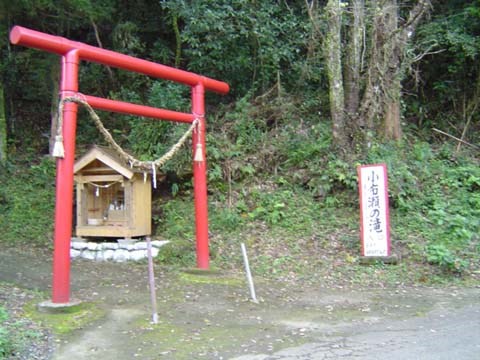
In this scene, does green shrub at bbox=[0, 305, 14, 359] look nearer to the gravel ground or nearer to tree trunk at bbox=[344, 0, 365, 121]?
the gravel ground

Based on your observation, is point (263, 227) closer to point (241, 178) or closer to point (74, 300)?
point (241, 178)

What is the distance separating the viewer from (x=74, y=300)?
627 centimetres

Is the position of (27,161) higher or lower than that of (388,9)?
lower

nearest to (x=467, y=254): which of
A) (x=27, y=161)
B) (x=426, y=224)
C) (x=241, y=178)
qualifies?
(x=426, y=224)

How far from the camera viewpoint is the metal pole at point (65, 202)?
6.06m

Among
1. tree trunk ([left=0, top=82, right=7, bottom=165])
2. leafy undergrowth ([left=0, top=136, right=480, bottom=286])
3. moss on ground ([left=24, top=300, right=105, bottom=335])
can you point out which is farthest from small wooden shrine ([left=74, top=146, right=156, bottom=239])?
tree trunk ([left=0, top=82, right=7, bottom=165])

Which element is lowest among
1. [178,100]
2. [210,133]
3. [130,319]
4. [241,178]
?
[130,319]

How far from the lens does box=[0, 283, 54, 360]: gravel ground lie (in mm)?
4508

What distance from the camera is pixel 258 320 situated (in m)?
5.89

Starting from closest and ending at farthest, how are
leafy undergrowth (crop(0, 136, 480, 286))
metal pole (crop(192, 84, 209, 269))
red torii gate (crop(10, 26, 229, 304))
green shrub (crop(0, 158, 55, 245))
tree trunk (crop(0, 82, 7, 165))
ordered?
red torii gate (crop(10, 26, 229, 304))
leafy undergrowth (crop(0, 136, 480, 286))
metal pole (crop(192, 84, 209, 269))
green shrub (crop(0, 158, 55, 245))
tree trunk (crop(0, 82, 7, 165))

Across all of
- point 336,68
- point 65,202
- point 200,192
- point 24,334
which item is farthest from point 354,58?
point 24,334

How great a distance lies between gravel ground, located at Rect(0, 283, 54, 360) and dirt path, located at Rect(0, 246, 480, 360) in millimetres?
169

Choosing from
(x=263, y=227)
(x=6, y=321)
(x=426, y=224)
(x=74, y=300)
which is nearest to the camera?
(x=6, y=321)

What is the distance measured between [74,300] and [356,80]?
849 cm
